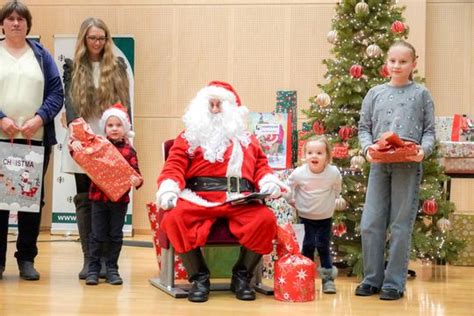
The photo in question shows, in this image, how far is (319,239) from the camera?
501cm

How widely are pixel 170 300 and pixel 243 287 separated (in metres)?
0.40

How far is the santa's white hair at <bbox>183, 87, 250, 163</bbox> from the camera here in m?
4.80

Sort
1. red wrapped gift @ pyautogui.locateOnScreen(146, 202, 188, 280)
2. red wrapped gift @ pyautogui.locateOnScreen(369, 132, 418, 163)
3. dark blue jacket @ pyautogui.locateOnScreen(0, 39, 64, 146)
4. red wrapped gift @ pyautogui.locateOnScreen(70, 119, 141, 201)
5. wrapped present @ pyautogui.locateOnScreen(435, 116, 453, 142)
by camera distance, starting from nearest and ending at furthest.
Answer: red wrapped gift @ pyautogui.locateOnScreen(369, 132, 418, 163), red wrapped gift @ pyautogui.locateOnScreen(70, 119, 141, 201), dark blue jacket @ pyautogui.locateOnScreen(0, 39, 64, 146), red wrapped gift @ pyautogui.locateOnScreen(146, 202, 188, 280), wrapped present @ pyautogui.locateOnScreen(435, 116, 453, 142)

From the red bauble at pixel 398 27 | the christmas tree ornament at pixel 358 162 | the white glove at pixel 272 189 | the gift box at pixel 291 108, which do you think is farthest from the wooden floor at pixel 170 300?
the red bauble at pixel 398 27

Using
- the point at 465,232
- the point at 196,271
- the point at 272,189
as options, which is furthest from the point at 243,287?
the point at 465,232

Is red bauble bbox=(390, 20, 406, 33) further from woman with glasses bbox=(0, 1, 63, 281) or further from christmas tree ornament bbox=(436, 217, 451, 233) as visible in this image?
woman with glasses bbox=(0, 1, 63, 281)

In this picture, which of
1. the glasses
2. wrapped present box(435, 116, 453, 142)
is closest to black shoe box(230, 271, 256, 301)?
the glasses

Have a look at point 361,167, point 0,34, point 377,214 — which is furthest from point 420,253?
point 0,34

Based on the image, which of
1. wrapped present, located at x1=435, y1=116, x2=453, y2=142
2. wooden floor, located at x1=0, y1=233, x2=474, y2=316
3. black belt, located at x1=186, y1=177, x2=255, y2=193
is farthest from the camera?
wrapped present, located at x1=435, y1=116, x2=453, y2=142

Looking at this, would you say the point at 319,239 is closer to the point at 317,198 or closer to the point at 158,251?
the point at 317,198

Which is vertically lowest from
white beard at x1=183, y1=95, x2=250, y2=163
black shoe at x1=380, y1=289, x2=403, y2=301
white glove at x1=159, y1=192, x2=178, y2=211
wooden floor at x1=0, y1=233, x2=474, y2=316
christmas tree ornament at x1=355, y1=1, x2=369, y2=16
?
wooden floor at x1=0, y1=233, x2=474, y2=316

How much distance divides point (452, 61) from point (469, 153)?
1.71 m

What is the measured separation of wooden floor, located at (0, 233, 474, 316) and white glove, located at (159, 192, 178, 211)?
50 centimetres

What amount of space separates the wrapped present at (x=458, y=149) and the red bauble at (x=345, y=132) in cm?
96
